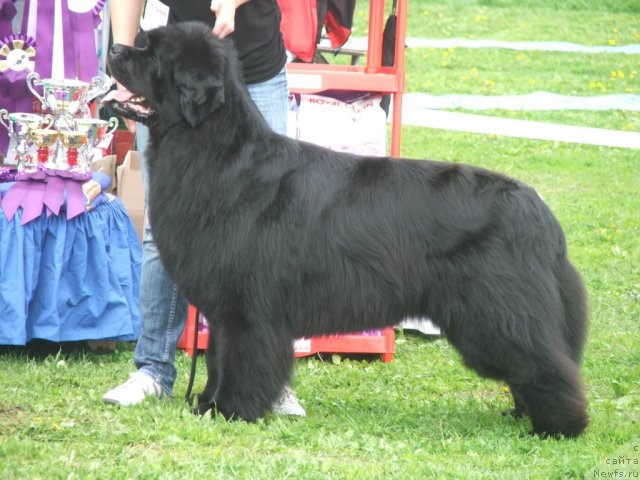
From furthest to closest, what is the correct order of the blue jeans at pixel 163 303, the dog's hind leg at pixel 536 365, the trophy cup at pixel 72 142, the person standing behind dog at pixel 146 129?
the trophy cup at pixel 72 142 → the blue jeans at pixel 163 303 → the person standing behind dog at pixel 146 129 → the dog's hind leg at pixel 536 365

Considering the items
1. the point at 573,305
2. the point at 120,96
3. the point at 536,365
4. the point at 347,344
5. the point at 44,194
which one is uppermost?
the point at 120,96

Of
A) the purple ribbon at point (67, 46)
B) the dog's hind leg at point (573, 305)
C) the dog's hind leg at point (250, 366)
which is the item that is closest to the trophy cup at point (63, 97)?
the purple ribbon at point (67, 46)

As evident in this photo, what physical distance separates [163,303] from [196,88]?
3.58 feet

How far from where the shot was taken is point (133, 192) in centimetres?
547

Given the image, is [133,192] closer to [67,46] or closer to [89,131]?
[89,131]

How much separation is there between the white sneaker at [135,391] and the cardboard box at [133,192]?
146 cm

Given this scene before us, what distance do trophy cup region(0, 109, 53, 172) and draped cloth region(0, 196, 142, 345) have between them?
29cm

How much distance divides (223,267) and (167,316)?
2.11ft

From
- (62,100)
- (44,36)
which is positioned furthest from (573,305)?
(44,36)

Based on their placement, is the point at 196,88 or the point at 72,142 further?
the point at 72,142

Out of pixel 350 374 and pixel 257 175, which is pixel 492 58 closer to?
pixel 350 374

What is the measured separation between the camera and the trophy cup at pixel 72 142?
4836mm

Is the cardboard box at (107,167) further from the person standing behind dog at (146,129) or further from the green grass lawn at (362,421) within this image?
the person standing behind dog at (146,129)

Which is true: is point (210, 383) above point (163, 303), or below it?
below
